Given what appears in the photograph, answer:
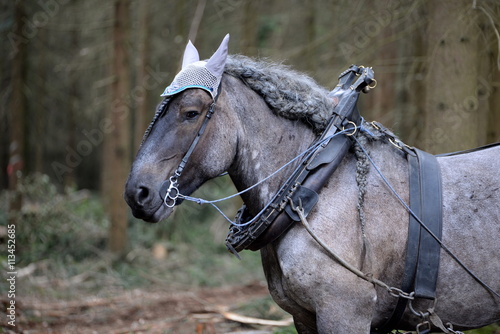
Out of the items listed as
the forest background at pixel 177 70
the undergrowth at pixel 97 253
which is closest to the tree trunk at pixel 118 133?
the forest background at pixel 177 70

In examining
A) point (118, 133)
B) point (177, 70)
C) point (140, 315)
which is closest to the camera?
point (140, 315)

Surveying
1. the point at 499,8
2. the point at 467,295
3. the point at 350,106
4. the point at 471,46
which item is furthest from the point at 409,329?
the point at 499,8

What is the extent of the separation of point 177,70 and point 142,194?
26.3 feet

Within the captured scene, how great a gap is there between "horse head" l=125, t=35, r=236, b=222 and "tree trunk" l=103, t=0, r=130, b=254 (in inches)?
263

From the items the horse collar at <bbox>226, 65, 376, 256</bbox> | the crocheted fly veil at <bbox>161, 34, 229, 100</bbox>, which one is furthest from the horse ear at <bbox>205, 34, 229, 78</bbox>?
the horse collar at <bbox>226, 65, 376, 256</bbox>

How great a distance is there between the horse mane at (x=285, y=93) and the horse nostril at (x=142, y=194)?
3.07 feet

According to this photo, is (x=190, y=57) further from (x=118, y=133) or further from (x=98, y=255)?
(x=98, y=255)

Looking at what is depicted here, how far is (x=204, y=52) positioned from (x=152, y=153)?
1129 cm

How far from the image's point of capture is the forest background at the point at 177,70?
5.10m

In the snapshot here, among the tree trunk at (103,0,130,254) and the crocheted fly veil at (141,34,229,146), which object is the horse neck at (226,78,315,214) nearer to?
the crocheted fly veil at (141,34,229,146)

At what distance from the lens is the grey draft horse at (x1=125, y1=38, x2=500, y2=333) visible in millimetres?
2895

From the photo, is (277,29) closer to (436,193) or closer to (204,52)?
(204,52)

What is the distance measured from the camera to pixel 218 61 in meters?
3.04

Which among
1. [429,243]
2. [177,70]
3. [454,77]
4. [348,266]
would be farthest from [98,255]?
[429,243]
